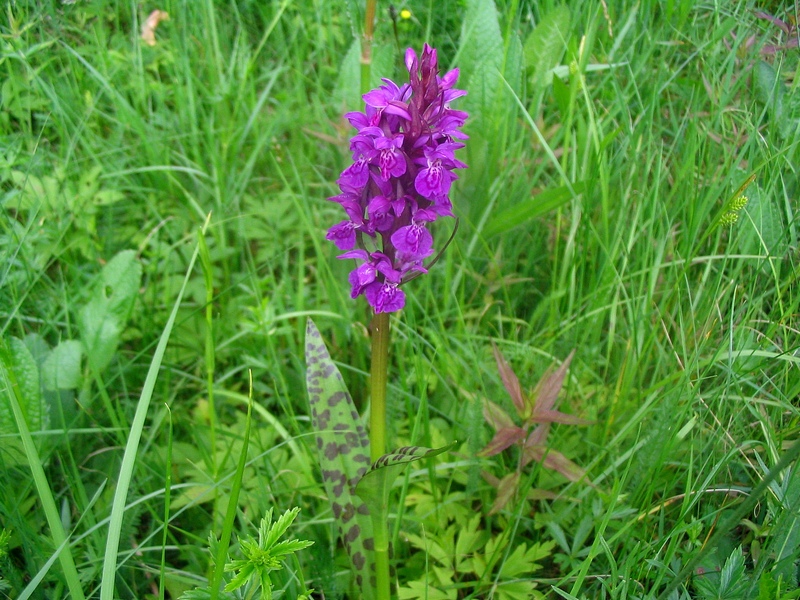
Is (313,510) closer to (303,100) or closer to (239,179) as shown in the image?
(239,179)

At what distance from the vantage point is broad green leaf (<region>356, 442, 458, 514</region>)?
127 centimetres

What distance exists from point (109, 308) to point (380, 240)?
1187 mm

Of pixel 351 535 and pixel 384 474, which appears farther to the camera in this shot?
pixel 351 535

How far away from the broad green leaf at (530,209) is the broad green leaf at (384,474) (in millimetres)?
1208

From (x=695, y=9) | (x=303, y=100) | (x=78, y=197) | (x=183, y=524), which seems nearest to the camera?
(x=183, y=524)

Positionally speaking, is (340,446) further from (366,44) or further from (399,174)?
(366,44)

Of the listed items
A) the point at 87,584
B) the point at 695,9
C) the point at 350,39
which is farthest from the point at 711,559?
the point at 350,39

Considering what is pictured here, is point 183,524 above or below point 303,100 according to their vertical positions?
below

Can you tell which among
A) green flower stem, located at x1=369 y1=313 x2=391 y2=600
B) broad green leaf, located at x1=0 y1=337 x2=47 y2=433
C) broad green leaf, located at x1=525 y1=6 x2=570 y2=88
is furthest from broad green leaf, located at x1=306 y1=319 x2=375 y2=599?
broad green leaf, located at x1=525 y1=6 x2=570 y2=88

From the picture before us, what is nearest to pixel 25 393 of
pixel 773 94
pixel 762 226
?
pixel 762 226

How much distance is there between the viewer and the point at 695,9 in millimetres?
2705

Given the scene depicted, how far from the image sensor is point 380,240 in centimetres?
156

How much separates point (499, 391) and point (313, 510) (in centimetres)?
72

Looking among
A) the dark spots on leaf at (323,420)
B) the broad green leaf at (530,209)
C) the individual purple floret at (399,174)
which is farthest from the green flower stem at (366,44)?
the dark spots on leaf at (323,420)
